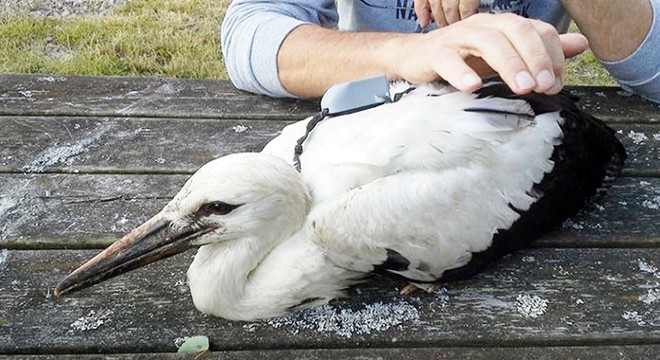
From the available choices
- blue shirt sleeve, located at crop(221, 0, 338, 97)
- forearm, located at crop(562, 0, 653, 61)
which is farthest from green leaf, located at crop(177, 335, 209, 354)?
forearm, located at crop(562, 0, 653, 61)

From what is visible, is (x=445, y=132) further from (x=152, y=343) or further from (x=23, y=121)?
(x=23, y=121)

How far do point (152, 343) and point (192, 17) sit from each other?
3.38 meters

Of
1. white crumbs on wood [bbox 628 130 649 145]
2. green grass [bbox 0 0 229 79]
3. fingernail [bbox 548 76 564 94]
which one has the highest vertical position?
fingernail [bbox 548 76 564 94]

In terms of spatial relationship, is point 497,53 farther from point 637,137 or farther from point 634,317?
point 637,137

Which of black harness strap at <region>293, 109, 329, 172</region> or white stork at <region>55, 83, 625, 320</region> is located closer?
white stork at <region>55, 83, 625, 320</region>

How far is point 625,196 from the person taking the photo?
2.00 metres

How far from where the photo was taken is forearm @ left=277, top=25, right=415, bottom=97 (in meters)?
2.25

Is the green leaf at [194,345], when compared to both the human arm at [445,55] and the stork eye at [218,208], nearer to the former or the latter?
the stork eye at [218,208]

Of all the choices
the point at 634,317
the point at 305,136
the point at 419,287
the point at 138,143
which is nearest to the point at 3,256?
the point at 138,143

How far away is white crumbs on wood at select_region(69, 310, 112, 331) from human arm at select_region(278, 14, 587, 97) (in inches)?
34.3

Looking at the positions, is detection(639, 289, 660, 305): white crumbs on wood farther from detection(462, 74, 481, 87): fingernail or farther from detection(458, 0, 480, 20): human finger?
detection(458, 0, 480, 20): human finger

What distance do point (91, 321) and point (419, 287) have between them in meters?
0.66

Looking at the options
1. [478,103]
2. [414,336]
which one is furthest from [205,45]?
[414,336]

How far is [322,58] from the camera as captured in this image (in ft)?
7.73
